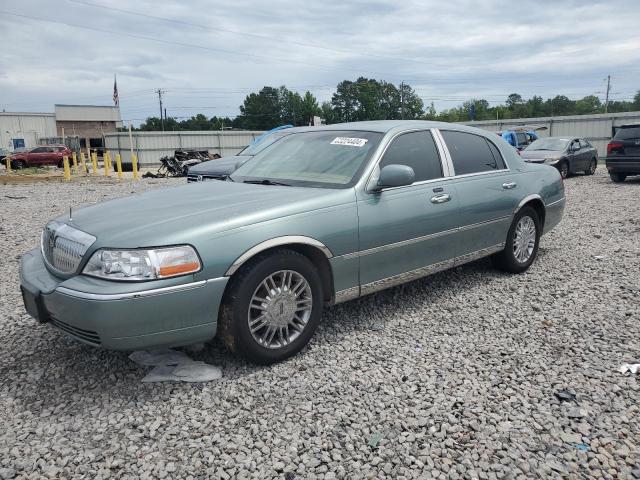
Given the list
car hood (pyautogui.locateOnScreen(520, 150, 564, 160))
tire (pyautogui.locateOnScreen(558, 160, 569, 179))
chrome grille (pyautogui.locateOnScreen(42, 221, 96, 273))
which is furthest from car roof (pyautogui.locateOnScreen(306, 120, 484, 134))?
tire (pyautogui.locateOnScreen(558, 160, 569, 179))

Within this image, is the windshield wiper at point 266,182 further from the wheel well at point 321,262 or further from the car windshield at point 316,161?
the wheel well at point 321,262

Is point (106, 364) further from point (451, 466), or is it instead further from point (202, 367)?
point (451, 466)

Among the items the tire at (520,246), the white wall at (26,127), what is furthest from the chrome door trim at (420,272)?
the white wall at (26,127)

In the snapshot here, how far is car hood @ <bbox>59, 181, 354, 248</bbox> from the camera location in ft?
9.87

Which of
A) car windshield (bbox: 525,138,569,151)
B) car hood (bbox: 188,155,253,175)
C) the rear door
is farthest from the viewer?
car windshield (bbox: 525,138,569,151)

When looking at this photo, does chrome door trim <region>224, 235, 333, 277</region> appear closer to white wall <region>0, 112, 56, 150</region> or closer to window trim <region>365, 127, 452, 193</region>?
window trim <region>365, 127, 452, 193</region>

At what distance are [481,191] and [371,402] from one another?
8.45ft

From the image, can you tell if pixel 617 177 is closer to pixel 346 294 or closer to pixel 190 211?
pixel 346 294

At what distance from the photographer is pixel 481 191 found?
15.7ft

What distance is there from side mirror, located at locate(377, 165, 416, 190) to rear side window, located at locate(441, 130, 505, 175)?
41.6 inches

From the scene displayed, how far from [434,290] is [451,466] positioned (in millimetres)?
2662

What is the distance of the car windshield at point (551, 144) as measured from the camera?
55.3ft

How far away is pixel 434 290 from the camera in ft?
16.3

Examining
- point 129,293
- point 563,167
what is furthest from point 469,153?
point 563,167
